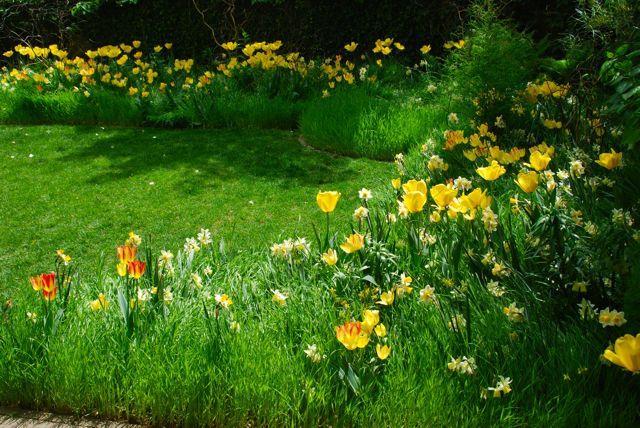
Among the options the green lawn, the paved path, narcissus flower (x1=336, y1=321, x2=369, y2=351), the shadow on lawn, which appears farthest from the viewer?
the shadow on lawn

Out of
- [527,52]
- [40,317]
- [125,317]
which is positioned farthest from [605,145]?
[40,317]

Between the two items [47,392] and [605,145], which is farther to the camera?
[605,145]

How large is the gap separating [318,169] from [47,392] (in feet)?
11.4

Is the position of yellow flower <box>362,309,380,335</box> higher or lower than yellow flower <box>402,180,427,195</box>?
lower

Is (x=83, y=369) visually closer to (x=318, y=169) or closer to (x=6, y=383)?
(x=6, y=383)

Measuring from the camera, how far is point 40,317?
2668 mm

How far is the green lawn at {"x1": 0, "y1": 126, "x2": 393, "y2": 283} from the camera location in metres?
4.41

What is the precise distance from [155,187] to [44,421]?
10.1 ft

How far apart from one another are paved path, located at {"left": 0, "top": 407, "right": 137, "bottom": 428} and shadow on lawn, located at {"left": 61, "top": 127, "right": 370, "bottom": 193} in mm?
2994

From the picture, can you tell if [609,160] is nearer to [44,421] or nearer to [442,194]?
[442,194]

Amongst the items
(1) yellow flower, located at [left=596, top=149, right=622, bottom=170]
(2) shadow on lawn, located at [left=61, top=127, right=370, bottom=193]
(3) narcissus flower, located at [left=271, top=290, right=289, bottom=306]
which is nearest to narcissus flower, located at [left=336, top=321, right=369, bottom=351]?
(3) narcissus flower, located at [left=271, top=290, right=289, bottom=306]

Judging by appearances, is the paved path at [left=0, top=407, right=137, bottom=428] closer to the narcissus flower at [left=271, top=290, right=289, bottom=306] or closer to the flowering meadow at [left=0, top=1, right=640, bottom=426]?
the flowering meadow at [left=0, top=1, right=640, bottom=426]

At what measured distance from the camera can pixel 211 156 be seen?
241 inches

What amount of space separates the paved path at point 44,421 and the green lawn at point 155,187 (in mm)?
1464
